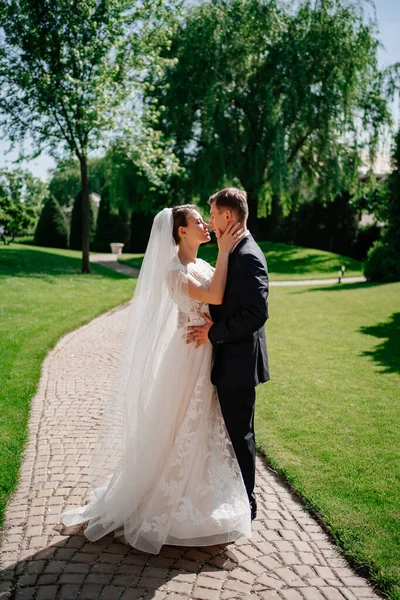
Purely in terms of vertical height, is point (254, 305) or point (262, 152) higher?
point (262, 152)

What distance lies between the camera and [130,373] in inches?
158

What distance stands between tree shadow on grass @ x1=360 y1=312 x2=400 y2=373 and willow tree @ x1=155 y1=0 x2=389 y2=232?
12.0 m

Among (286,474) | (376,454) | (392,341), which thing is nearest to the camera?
(286,474)

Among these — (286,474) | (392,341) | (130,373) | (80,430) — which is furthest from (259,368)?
(392,341)

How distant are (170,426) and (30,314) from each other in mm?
9236

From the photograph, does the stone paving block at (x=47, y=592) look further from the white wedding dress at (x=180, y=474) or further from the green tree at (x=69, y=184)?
the green tree at (x=69, y=184)

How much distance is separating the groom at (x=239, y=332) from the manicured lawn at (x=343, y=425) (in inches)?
39.3

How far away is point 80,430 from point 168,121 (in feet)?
69.1

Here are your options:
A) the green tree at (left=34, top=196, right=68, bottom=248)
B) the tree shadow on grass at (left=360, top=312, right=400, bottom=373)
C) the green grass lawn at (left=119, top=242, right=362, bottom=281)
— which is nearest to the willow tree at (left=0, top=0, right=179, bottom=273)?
the green grass lawn at (left=119, top=242, right=362, bottom=281)

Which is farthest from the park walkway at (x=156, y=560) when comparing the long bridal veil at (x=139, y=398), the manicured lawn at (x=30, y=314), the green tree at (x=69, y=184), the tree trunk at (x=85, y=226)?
the green tree at (x=69, y=184)

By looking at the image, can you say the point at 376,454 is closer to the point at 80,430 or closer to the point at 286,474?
the point at 286,474

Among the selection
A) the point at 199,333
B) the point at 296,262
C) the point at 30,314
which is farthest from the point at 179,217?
the point at 296,262

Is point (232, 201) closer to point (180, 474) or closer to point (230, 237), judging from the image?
point (230, 237)

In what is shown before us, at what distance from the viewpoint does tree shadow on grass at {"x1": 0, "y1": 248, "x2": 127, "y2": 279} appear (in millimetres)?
19438
